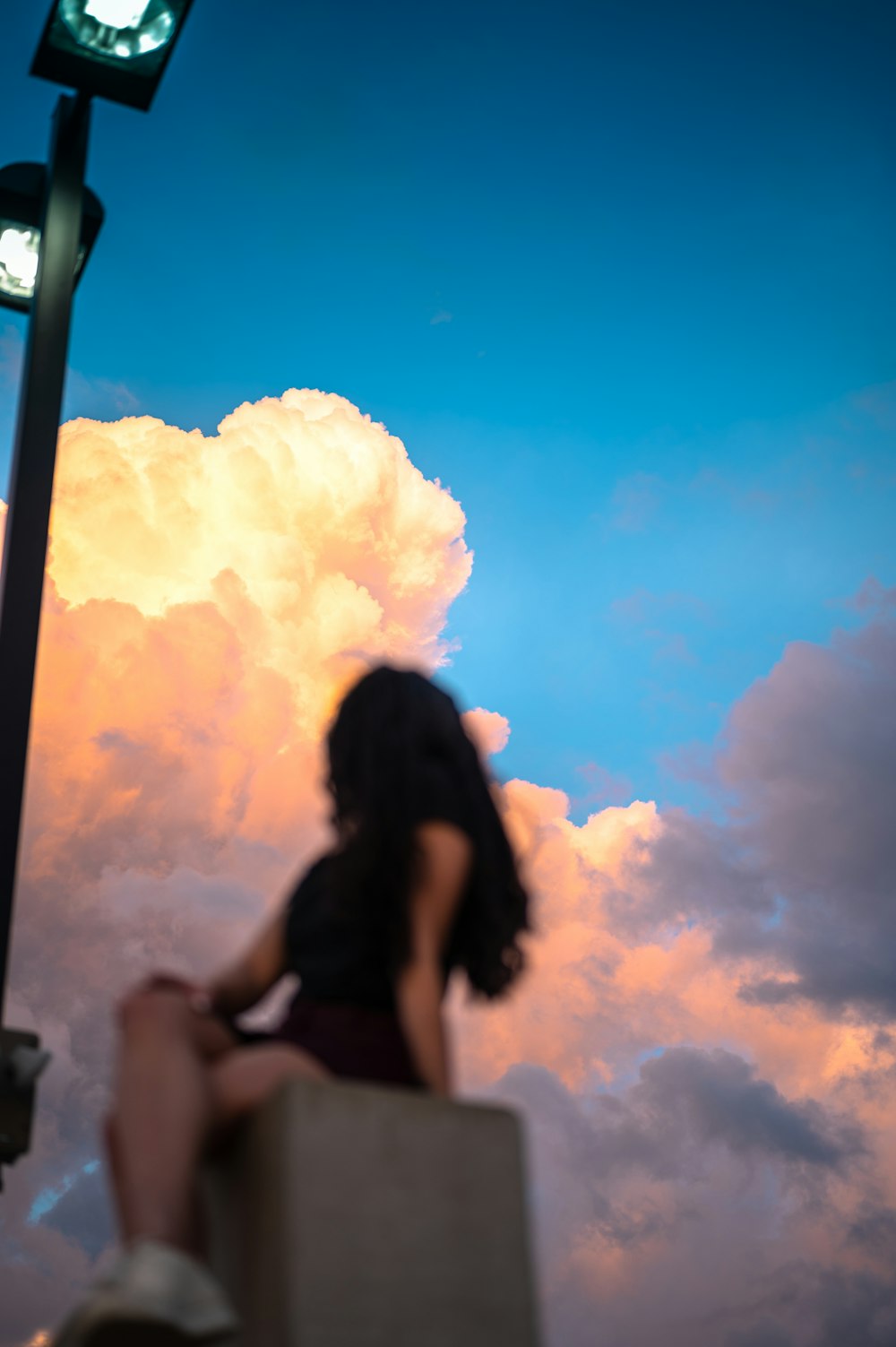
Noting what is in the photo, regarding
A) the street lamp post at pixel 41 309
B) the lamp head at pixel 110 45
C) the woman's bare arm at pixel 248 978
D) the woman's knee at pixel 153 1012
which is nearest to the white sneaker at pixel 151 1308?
the woman's knee at pixel 153 1012

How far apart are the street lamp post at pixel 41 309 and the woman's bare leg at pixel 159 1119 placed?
1463 mm

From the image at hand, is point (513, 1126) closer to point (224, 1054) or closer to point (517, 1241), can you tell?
point (517, 1241)

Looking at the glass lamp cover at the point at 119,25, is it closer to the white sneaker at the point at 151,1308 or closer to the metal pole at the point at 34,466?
the metal pole at the point at 34,466

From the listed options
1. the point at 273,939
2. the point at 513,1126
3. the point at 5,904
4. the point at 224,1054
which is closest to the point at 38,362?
the point at 5,904

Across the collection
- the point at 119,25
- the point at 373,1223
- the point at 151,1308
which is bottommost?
the point at 151,1308

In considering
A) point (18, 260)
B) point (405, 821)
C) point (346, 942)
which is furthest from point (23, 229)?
point (346, 942)

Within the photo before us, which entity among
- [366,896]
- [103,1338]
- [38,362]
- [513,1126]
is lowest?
[103,1338]

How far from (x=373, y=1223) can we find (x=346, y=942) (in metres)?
0.59

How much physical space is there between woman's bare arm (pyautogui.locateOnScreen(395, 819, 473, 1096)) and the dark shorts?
40 mm

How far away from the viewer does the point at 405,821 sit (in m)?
2.62

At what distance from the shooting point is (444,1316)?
2.09 m

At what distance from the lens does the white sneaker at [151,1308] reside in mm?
1793

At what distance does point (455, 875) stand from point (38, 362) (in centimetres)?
270

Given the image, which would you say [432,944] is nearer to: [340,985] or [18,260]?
[340,985]
